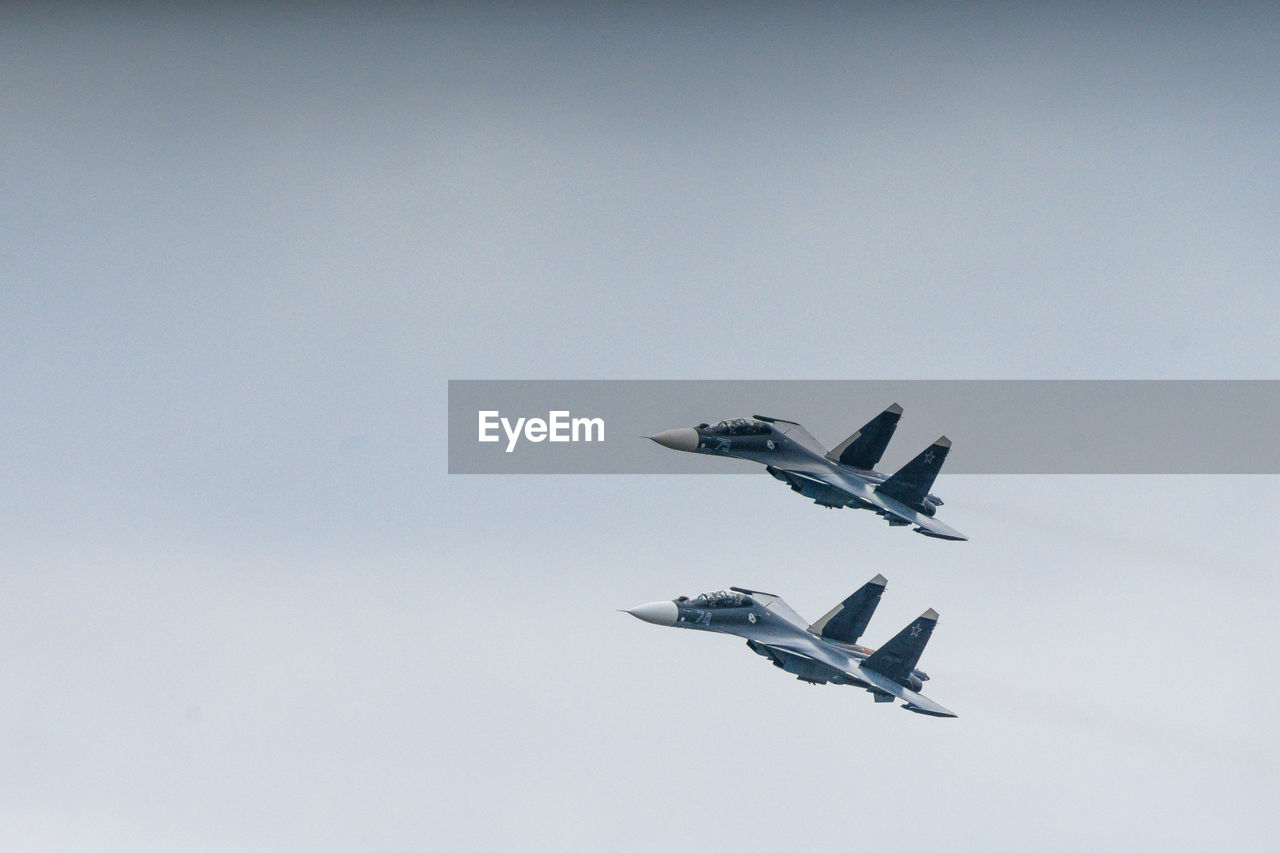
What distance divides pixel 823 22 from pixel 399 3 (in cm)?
1759

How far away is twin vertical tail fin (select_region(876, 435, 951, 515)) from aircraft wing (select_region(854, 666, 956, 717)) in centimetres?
585

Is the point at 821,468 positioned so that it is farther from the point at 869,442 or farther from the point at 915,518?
the point at 915,518

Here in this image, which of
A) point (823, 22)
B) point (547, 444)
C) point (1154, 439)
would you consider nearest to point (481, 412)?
point (547, 444)

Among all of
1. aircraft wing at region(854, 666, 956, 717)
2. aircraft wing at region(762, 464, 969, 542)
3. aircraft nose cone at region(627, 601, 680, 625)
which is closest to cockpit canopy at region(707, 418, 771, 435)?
aircraft wing at region(762, 464, 969, 542)

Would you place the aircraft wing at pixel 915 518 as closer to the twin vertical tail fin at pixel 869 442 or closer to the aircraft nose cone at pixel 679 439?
the twin vertical tail fin at pixel 869 442

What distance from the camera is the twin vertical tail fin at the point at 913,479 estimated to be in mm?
63312

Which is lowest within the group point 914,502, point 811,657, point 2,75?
point 811,657

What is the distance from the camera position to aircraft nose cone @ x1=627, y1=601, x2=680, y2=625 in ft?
202

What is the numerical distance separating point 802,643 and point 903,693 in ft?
12.5

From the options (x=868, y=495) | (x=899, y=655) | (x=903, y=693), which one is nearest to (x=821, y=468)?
(x=868, y=495)

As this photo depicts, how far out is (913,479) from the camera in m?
63.4

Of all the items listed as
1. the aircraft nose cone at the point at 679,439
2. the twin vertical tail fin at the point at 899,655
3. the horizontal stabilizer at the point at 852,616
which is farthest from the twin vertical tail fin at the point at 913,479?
the aircraft nose cone at the point at 679,439

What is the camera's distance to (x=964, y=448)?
71500 millimetres

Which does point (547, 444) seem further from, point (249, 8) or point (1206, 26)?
point (1206, 26)
